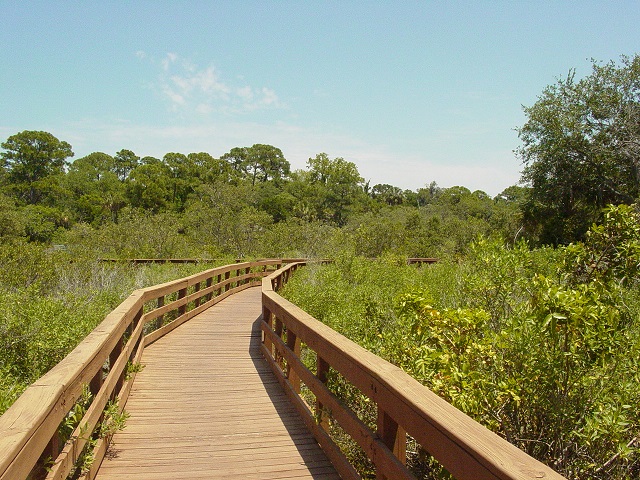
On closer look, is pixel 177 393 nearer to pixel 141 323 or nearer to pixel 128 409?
pixel 128 409

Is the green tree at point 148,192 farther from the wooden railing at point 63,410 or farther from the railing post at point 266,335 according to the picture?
the wooden railing at point 63,410

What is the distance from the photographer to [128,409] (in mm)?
4770

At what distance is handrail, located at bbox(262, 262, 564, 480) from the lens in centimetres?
177

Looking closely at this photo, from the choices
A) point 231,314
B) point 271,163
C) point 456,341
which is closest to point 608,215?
point 456,341

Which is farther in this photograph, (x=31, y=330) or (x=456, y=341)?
(x=31, y=330)

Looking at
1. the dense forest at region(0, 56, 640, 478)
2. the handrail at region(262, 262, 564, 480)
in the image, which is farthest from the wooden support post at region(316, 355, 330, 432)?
the dense forest at region(0, 56, 640, 478)

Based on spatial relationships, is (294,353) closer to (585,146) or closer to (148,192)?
(585,146)

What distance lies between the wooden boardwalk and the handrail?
10.2 inches

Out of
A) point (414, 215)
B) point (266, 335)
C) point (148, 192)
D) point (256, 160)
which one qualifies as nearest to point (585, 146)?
point (266, 335)

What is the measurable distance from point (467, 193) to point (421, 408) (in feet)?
466

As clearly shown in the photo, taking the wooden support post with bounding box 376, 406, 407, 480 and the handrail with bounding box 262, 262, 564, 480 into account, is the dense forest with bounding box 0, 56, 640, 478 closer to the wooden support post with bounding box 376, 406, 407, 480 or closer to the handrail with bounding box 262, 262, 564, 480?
the handrail with bounding box 262, 262, 564, 480

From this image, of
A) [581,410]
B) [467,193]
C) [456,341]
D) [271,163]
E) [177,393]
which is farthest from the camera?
[467,193]

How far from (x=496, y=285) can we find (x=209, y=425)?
121 inches

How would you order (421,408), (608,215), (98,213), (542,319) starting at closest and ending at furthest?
(421,408), (542,319), (608,215), (98,213)
